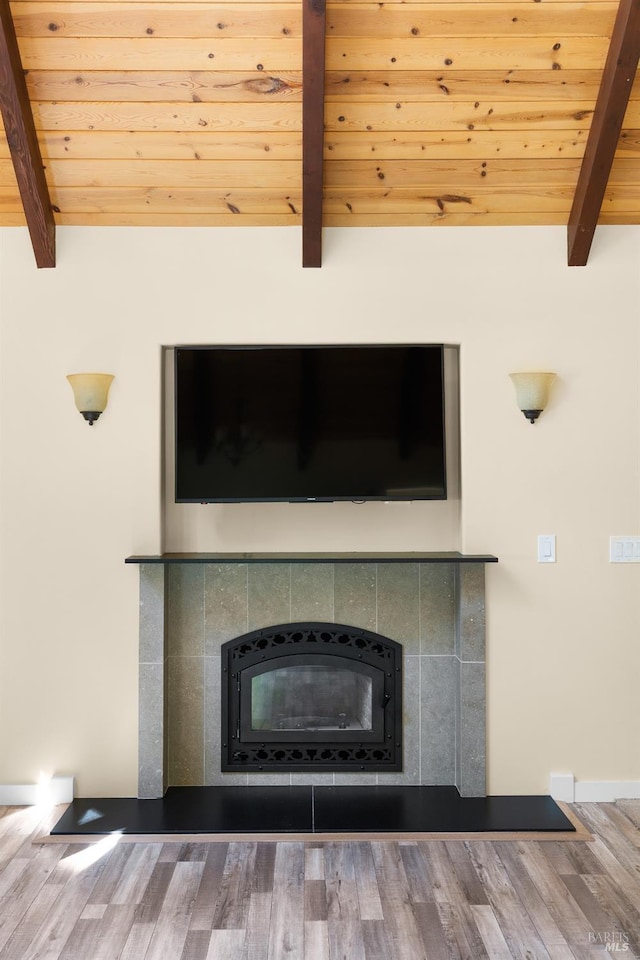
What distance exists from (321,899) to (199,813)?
2.56 feet

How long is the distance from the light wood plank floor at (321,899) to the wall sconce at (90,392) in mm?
1692

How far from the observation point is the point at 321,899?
265 centimetres

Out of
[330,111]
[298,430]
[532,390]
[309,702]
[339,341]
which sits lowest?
[309,702]

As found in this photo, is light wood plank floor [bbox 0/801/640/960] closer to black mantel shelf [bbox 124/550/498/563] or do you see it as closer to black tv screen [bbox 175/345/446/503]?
black mantel shelf [bbox 124/550/498/563]

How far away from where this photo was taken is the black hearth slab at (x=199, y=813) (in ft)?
10.2

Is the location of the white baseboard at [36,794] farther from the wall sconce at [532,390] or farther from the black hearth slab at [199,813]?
the wall sconce at [532,390]

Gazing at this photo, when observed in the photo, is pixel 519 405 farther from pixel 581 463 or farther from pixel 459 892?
pixel 459 892

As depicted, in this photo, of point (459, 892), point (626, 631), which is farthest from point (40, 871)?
point (626, 631)

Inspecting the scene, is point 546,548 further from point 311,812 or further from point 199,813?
point 199,813

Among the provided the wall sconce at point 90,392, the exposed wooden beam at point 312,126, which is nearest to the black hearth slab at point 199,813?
the wall sconce at point 90,392

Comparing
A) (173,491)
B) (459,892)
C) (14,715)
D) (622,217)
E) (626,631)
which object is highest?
(622,217)

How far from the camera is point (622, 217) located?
11.3 feet

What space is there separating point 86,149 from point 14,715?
236cm

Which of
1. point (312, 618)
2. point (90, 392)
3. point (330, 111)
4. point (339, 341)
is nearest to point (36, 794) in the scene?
point (312, 618)
